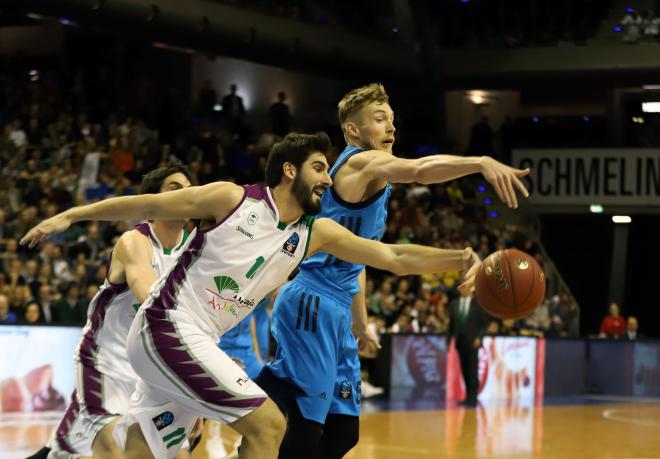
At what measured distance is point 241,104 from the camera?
2247cm

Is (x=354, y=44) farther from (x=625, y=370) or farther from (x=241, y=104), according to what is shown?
(x=625, y=370)

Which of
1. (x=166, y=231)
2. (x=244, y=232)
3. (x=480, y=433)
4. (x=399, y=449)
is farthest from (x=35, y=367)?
(x=244, y=232)

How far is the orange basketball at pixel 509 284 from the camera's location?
16.3 ft

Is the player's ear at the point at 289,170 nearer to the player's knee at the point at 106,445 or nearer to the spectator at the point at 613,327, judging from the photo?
the player's knee at the point at 106,445

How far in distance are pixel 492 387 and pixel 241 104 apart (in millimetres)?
8359

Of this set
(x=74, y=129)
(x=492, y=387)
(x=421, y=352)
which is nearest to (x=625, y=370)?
(x=492, y=387)

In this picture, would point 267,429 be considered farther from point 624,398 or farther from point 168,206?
point 624,398

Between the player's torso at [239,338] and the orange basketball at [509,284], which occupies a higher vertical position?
the orange basketball at [509,284]

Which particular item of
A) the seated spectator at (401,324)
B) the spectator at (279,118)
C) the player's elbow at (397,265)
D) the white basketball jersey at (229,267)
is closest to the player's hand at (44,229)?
the white basketball jersey at (229,267)

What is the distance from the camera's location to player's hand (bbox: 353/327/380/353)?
6.09m

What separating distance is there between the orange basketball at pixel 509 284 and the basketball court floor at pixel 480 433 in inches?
174

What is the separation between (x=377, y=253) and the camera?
5.04m

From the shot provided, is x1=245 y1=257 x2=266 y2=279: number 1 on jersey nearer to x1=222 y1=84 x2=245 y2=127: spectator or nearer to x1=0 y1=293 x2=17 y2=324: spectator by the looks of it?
x1=0 y1=293 x2=17 y2=324: spectator

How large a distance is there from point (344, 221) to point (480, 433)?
21.9ft
